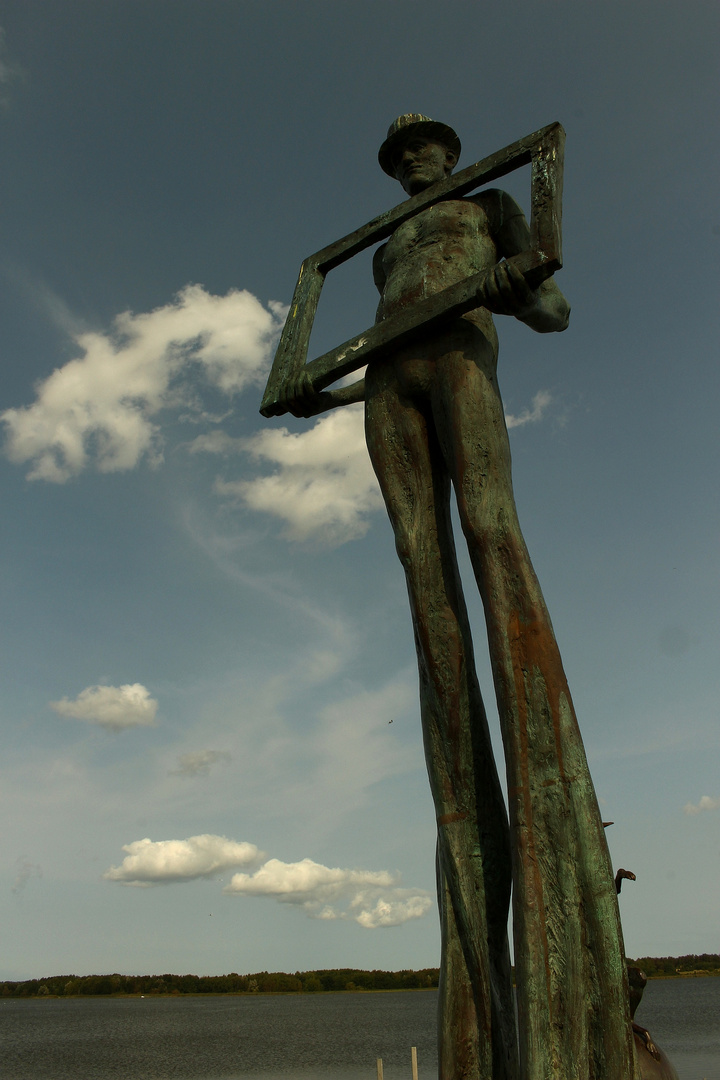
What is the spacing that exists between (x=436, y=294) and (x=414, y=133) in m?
1.84

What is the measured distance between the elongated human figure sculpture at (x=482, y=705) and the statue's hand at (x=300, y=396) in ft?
0.05

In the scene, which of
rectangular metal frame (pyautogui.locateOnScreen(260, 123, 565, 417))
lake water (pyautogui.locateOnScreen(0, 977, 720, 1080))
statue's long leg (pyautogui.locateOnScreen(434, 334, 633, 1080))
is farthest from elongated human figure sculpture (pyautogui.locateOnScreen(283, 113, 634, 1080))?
lake water (pyautogui.locateOnScreen(0, 977, 720, 1080))

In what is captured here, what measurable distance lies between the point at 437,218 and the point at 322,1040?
80.2m

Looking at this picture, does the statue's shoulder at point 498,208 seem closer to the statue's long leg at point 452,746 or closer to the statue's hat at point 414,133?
the statue's hat at point 414,133

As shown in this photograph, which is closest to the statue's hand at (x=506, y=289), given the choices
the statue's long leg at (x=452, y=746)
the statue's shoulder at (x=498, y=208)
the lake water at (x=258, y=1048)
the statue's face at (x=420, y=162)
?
the statue's long leg at (x=452, y=746)

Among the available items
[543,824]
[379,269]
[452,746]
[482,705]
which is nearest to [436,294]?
[379,269]

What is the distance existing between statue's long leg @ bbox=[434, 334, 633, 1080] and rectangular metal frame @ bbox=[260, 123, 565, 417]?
0.64 meters

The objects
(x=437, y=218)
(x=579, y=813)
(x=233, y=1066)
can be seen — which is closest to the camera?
(x=579, y=813)

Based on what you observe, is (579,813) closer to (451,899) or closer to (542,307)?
(451,899)

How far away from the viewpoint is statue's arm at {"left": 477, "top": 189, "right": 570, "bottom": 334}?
13.8 ft

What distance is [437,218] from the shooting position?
537 centimetres

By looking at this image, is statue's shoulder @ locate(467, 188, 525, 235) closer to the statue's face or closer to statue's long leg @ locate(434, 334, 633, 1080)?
the statue's face

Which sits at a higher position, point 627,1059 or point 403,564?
point 403,564

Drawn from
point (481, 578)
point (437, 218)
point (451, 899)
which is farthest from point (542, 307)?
point (451, 899)
